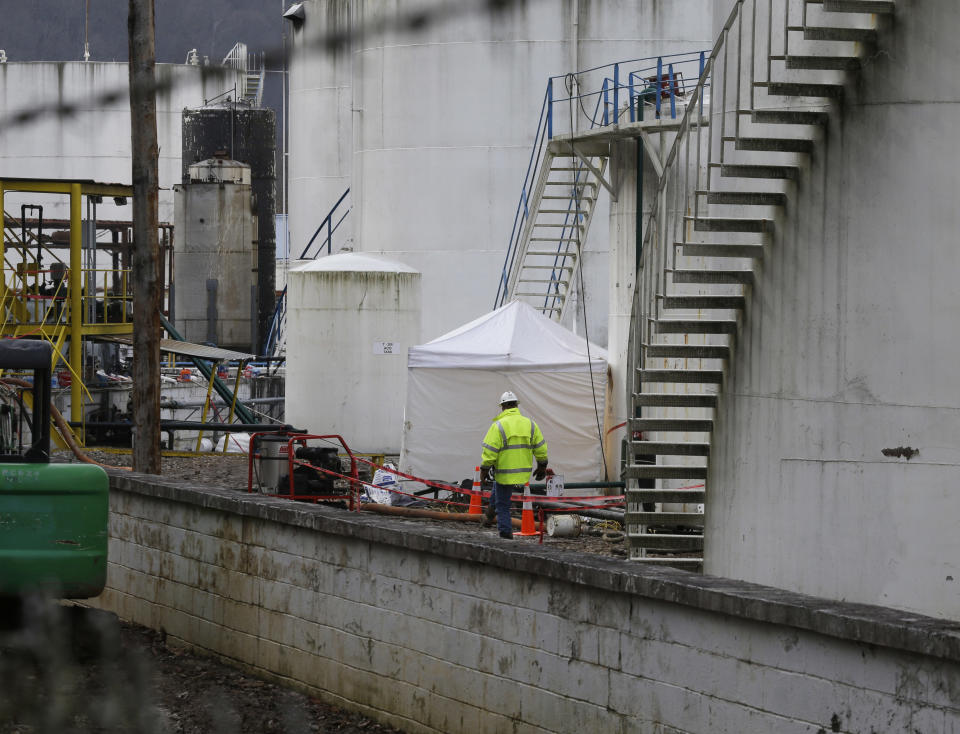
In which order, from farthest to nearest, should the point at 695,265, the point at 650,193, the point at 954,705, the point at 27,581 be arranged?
the point at 650,193 → the point at 695,265 → the point at 27,581 → the point at 954,705

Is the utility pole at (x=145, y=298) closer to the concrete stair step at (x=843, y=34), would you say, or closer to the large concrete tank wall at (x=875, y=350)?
the large concrete tank wall at (x=875, y=350)

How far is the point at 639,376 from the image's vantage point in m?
12.2

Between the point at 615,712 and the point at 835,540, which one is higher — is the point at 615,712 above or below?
below

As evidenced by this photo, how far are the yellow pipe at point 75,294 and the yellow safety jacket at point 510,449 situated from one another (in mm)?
11644

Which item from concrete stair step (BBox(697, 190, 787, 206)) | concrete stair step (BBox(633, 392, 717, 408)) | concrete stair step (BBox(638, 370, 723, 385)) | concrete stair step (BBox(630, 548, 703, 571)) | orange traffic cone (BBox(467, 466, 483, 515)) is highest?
concrete stair step (BBox(697, 190, 787, 206))

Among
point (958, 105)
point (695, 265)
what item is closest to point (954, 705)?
point (958, 105)

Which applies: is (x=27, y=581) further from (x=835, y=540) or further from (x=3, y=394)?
(x=835, y=540)

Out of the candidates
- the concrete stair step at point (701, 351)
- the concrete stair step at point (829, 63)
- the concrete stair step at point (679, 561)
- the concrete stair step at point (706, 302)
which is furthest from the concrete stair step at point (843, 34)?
→ the concrete stair step at point (679, 561)

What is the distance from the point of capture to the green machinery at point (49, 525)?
409 inches

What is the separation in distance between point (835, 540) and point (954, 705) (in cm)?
401

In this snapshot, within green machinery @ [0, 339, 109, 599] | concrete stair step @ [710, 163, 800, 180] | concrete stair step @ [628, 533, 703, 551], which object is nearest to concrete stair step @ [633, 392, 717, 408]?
concrete stair step @ [628, 533, 703, 551]

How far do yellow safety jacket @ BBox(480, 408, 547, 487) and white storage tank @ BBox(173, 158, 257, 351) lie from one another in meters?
29.2

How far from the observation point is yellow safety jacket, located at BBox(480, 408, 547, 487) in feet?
49.7

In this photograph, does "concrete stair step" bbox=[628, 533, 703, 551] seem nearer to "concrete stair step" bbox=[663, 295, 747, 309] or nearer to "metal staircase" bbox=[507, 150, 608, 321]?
"concrete stair step" bbox=[663, 295, 747, 309]
